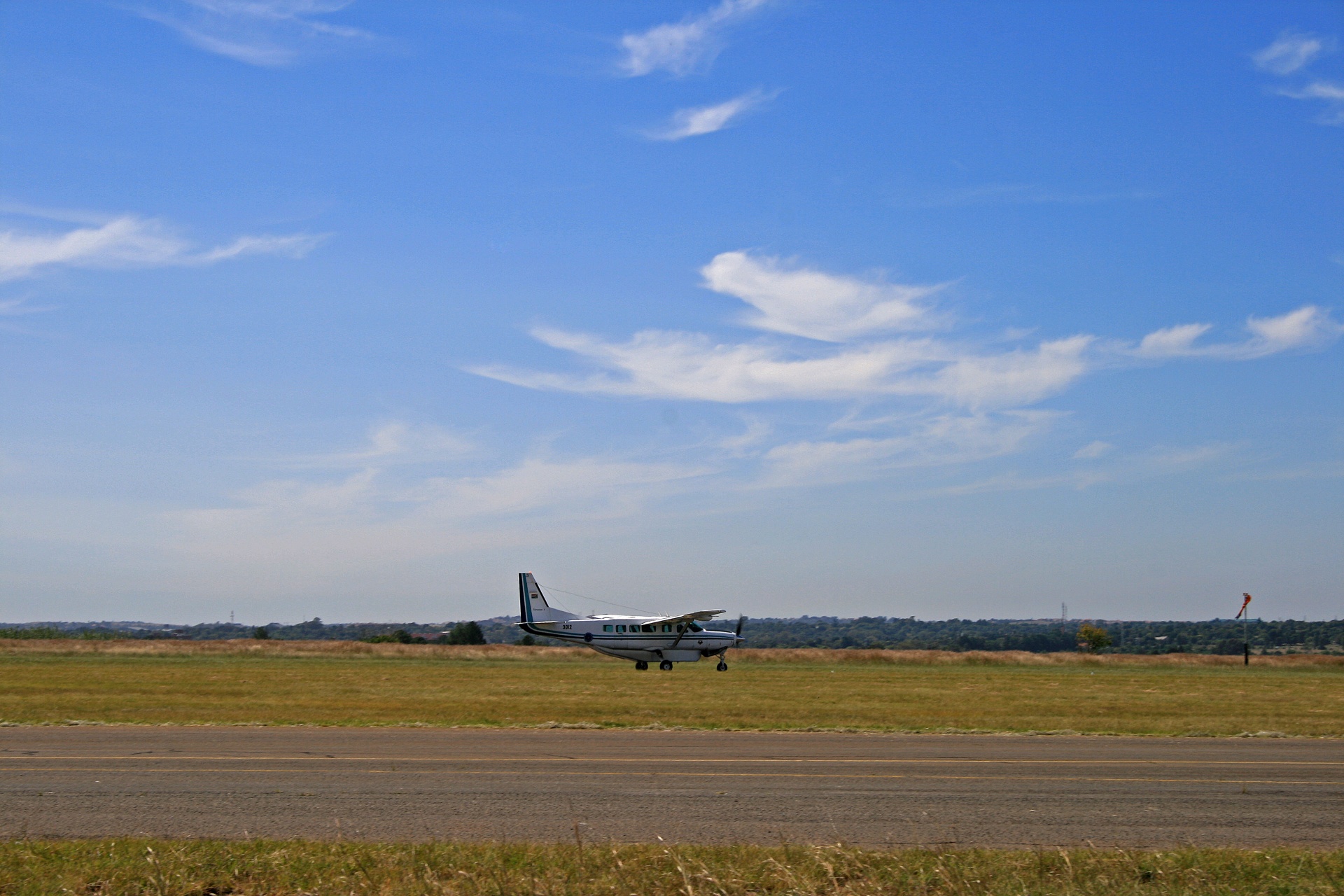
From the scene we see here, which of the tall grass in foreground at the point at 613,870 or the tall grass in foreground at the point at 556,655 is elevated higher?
the tall grass in foreground at the point at 613,870

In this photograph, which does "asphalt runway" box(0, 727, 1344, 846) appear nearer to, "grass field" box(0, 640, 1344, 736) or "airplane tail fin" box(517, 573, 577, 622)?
"grass field" box(0, 640, 1344, 736)

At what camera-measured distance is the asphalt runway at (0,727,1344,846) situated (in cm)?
1141

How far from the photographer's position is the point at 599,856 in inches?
386

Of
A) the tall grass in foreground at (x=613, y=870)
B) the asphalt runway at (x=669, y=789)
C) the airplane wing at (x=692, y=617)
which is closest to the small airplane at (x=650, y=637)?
the airplane wing at (x=692, y=617)

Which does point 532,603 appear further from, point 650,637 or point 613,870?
point 613,870

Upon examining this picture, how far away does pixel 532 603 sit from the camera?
60406 millimetres

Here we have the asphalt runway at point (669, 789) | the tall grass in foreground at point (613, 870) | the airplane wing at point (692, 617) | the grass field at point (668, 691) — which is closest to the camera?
the tall grass in foreground at point (613, 870)

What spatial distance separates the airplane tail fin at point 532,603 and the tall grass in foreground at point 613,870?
50016 millimetres

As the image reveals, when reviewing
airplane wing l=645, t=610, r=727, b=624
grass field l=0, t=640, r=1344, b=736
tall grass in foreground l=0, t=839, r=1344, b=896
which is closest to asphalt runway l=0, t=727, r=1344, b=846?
tall grass in foreground l=0, t=839, r=1344, b=896

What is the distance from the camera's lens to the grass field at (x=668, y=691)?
985 inches

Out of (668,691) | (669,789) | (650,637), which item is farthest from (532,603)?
(669,789)

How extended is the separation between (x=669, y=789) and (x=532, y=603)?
47.4m

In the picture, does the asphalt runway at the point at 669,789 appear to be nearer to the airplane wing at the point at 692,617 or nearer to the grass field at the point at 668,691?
the grass field at the point at 668,691

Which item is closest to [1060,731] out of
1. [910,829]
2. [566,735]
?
[566,735]
